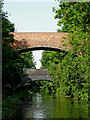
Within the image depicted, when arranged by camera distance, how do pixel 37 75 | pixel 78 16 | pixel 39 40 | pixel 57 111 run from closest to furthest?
pixel 57 111, pixel 78 16, pixel 39 40, pixel 37 75

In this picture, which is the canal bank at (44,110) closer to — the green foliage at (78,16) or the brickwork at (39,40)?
the green foliage at (78,16)

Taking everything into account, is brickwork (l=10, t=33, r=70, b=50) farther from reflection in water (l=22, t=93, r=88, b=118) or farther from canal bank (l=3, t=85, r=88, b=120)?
reflection in water (l=22, t=93, r=88, b=118)

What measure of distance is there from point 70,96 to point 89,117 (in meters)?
18.8

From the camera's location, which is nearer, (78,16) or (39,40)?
(78,16)

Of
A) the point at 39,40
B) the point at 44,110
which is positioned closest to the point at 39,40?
the point at 39,40

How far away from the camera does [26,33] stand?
37.5m

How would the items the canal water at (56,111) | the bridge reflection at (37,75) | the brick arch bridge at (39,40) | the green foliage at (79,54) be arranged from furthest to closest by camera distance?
the bridge reflection at (37,75) → the brick arch bridge at (39,40) → the green foliage at (79,54) → the canal water at (56,111)

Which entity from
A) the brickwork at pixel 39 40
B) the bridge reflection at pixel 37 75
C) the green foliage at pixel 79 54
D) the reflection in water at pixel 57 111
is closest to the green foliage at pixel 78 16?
the green foliage at pixel 79 54

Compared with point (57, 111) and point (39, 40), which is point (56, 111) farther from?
point (39, 40)

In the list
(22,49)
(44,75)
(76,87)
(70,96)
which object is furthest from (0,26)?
(44,75)

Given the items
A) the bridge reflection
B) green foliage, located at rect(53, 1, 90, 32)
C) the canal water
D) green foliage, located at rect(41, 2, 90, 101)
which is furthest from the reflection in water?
the bridge reflection

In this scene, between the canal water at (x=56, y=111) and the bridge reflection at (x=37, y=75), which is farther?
the bridge reflection at (x=37, y=75)

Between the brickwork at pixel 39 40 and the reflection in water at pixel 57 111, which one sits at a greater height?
the brickwork at pixel 39 40

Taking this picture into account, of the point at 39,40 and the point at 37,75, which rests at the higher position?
the point at 39,40
